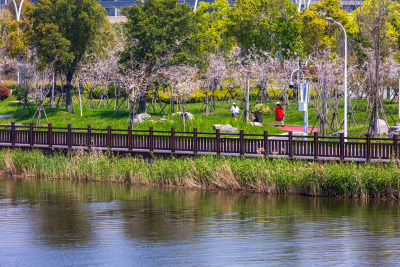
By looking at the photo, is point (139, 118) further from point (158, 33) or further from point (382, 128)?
point (382, 128)

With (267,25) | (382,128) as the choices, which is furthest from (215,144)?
(267,25)

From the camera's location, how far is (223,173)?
24.2 m

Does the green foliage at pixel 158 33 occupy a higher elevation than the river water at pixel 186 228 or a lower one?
higher

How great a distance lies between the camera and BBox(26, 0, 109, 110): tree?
47656 mm

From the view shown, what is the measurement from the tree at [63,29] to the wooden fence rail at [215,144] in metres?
17.5

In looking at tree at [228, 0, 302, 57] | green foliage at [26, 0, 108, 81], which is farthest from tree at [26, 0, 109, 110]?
tree at [228, 0, 302, 57]

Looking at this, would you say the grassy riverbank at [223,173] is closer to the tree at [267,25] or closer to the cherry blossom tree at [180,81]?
the cherry blossom tree at [180,81]

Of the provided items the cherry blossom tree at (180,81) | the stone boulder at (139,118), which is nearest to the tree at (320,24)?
the cherry blossom tree at (180,81)

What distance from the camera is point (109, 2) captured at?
418ft

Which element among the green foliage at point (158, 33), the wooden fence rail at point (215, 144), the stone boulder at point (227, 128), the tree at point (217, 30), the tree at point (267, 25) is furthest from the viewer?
the tree at point (217, 30)

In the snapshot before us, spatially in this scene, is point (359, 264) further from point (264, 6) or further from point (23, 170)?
point (264, 6)

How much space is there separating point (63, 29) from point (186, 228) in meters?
34.3

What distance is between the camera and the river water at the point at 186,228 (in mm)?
14406

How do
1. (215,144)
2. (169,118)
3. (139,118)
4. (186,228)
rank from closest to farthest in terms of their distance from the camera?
(186,228) → (215,144) → (169,118) → (139,118)
